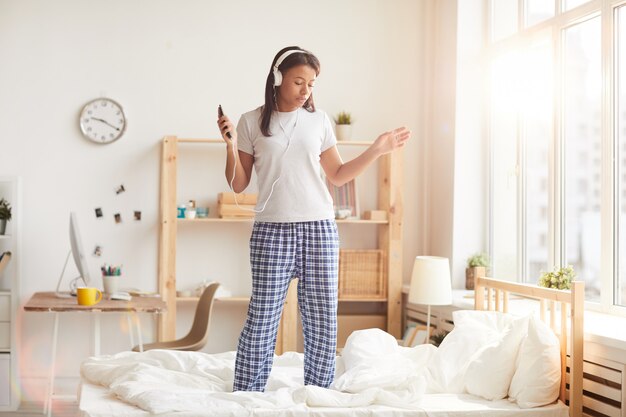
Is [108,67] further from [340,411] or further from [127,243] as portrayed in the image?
[340,411]

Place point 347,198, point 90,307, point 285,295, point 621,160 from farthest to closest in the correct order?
1. point 347,198
2. point 90,307
3. point 621,160
4. point 285,295

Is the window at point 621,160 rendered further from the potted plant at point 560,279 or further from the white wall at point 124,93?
the white wall at point 124,93

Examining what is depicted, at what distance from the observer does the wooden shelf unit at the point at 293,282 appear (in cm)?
467

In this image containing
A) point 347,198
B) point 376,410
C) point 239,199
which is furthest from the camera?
Result: point 347,198

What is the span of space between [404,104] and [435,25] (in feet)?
1.78

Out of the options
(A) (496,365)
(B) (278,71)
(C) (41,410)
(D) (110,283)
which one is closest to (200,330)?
(D) (110,283)

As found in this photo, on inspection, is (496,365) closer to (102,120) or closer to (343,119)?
(343,119)

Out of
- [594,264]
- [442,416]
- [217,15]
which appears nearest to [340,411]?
[442,416]

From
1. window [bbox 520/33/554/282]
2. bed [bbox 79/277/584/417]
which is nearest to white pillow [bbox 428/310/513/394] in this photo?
bed [bbox 79/277/584/417]

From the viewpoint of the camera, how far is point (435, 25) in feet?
16.7

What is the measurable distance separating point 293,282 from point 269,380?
70.1 inches

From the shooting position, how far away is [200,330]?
14.2 feet

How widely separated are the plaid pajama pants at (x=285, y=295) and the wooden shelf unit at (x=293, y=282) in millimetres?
1814

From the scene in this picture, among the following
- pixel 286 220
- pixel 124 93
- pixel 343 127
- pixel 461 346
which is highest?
pixel 124 93
